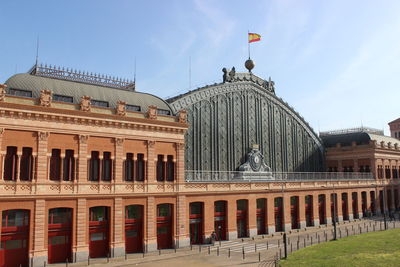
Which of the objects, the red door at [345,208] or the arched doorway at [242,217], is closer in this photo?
the arched doorway at [242,217]

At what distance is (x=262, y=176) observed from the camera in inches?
2398

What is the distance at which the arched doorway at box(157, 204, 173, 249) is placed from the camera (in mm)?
43781

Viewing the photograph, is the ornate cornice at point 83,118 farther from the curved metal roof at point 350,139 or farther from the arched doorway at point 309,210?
the curved metal roof at point 350,139

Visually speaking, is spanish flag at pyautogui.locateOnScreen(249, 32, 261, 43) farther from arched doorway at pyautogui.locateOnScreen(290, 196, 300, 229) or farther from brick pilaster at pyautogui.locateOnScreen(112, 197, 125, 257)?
brick pilaster at pyautogui.locateOnScreen(112, 197, 125, 257)

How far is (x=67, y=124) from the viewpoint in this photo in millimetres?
37906

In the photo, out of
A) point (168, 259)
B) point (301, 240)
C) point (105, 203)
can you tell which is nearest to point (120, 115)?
point (105, 203)

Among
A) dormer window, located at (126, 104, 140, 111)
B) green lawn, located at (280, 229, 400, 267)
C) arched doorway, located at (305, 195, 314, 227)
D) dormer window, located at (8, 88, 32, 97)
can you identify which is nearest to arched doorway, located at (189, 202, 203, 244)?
green lawn, located at (280, 229, 400, 267)

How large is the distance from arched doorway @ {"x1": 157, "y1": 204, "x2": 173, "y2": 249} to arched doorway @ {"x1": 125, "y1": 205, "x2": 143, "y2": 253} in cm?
243

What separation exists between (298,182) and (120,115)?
33.8 meters

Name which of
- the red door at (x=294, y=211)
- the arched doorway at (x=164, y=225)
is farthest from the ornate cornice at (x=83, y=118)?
the red door at (x=294, y=211)

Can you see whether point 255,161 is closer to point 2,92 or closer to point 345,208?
point 345,208

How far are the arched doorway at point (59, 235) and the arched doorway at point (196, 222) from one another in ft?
50.7

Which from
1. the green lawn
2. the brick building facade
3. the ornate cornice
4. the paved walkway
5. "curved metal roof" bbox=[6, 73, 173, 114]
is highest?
"curved metal roof" bbox=[6, 73, 173, 114]

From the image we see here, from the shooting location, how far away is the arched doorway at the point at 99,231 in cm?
3888
